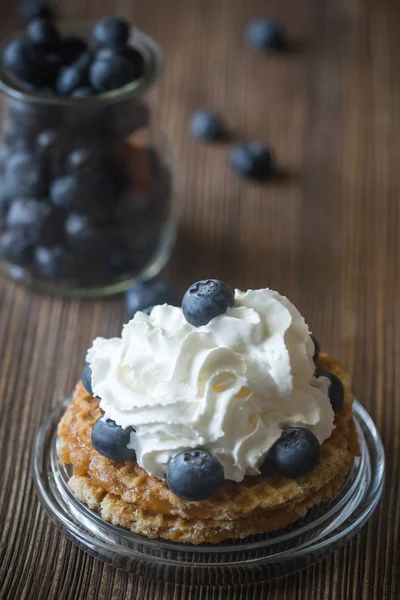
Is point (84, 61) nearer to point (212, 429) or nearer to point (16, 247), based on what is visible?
point (16, 247)

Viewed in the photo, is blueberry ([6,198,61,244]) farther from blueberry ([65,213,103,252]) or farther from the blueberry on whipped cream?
the blueberry on whipped cream

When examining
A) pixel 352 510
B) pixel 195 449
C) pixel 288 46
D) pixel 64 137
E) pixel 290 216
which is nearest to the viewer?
pixel 195 449

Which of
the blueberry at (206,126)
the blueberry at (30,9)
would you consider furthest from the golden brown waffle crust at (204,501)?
the blueberry at (30,9)

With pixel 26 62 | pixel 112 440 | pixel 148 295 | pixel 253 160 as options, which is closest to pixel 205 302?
pixel 112 440

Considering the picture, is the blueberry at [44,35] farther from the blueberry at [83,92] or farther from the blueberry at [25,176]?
the blueberry at [25,176]

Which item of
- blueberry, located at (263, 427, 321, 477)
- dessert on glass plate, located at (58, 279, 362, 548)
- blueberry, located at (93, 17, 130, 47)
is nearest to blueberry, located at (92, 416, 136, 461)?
dessert on glass plate, located at (58, 279, 362, 548)

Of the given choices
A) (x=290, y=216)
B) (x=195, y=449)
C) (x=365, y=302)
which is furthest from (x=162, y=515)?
(x=290, y=216)

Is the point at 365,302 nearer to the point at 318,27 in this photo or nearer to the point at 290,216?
the point at 290,216
